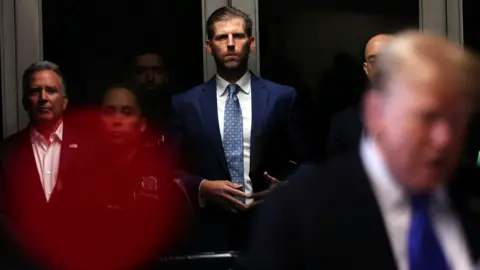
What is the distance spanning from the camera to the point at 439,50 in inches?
48.9

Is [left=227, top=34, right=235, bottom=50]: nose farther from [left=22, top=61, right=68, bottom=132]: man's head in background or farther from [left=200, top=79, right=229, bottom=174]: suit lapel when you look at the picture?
[left=22, top=61, right=68, bottom=132]: man's head in background

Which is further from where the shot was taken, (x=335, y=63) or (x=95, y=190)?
→ (x=335, y=63)

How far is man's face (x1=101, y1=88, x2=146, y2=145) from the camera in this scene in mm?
3113

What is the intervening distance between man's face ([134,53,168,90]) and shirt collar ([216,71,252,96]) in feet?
0.90

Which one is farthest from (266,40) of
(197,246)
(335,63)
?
(197,246)

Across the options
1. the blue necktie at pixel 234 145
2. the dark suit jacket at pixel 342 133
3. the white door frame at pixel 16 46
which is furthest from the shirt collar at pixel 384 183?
the white door frame at pixel 16 46

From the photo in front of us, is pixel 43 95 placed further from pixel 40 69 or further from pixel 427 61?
pixel 427 61

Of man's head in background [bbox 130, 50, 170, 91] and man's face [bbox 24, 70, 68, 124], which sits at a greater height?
man's head in background [bbox 130, 50, 170, 91]

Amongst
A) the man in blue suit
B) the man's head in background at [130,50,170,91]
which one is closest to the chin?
the man in blue suit

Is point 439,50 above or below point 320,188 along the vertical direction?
above

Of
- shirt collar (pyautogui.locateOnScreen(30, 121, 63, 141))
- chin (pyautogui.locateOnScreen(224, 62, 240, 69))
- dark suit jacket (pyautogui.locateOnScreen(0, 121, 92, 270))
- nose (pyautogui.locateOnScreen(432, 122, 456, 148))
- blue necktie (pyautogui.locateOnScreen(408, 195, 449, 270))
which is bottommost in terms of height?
dark suit jacket (pyautogui.locateOnScreen(0, 121, 92, 270))

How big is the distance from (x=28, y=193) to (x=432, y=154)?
7.37ft

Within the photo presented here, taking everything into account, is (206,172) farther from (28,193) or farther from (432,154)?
(432,154)

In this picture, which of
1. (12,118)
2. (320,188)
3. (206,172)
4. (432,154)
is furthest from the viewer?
(12,118)
